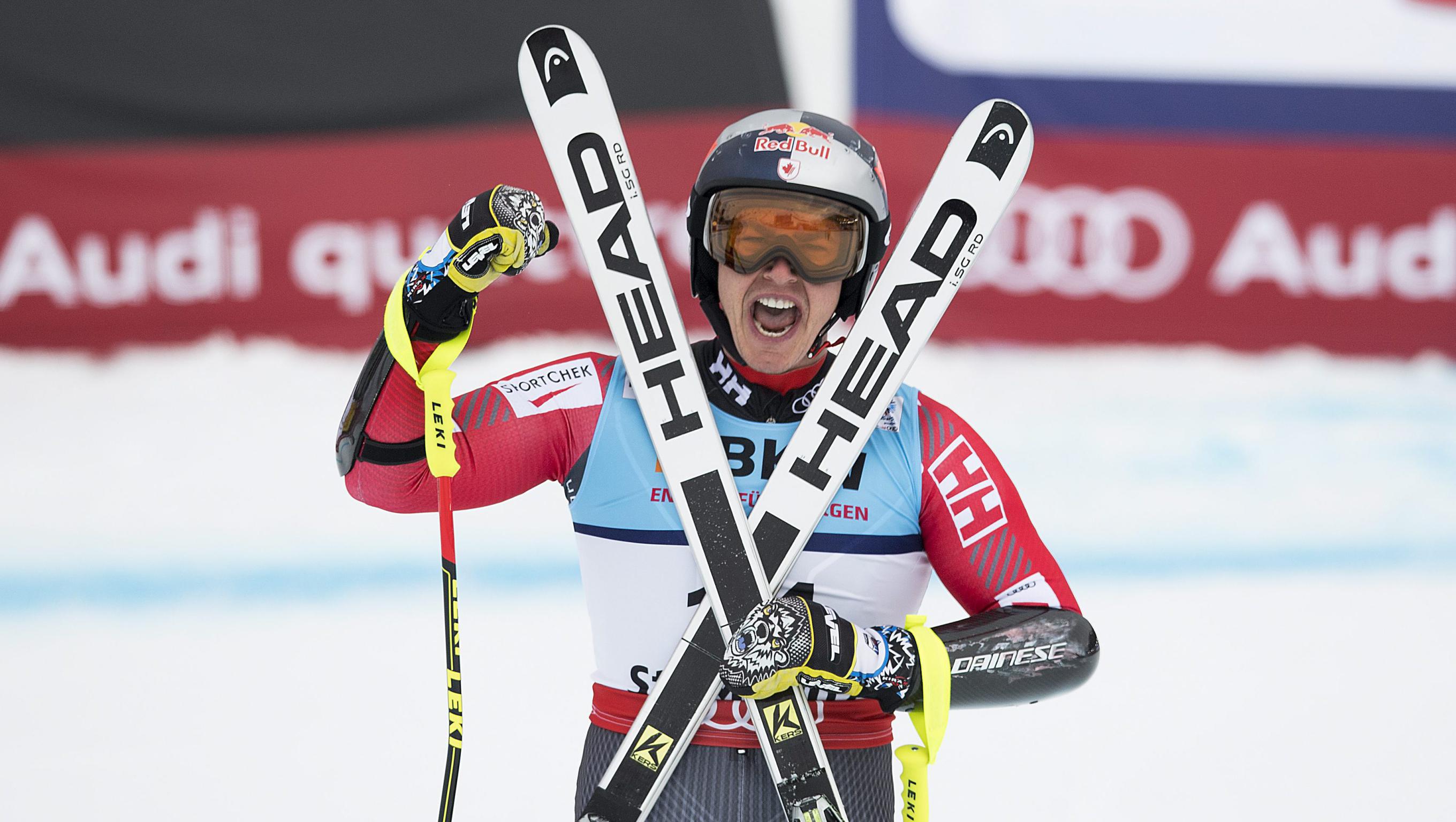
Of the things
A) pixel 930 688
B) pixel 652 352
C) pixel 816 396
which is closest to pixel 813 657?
pixel 930 688

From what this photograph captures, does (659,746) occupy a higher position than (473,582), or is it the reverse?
(473,582)

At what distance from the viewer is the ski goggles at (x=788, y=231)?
195cm

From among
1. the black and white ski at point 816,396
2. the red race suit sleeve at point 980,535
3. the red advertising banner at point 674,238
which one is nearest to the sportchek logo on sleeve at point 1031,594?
the red race suit sleeve at point 980,535

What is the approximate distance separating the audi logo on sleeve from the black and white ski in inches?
184

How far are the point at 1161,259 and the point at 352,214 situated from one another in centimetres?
395

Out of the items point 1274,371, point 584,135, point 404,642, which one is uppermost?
point 1274,371

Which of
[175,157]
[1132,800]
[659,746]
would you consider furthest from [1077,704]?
[175,157]

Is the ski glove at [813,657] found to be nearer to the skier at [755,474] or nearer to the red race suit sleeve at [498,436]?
the skier at [755,474]

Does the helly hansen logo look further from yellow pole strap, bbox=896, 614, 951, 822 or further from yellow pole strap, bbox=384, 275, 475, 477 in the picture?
yellow pole strap, bbox=384, 275, 475, 477

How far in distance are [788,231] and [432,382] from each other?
0.54 meters

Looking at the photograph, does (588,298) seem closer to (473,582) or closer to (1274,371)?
(473,582)

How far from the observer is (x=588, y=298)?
6.56 meters

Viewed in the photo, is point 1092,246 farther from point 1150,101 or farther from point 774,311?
point 774,311

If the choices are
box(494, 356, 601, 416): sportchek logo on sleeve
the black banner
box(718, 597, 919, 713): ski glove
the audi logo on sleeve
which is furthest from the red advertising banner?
box(718, 597, 919, 713): ski glove
